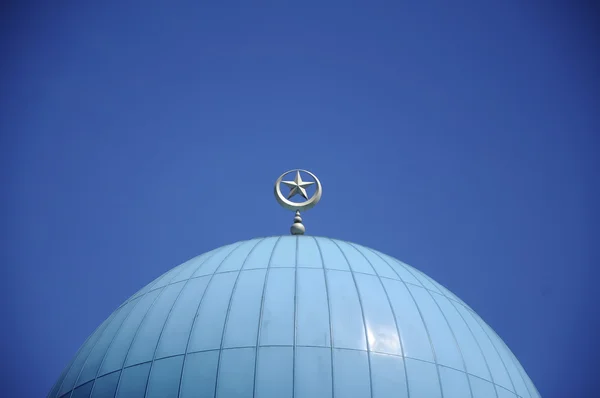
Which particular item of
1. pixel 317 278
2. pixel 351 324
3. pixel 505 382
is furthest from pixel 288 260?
pixel 505 382

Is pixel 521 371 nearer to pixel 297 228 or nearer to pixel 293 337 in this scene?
pixel 293 337

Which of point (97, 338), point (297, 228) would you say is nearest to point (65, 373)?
point (97, 338)

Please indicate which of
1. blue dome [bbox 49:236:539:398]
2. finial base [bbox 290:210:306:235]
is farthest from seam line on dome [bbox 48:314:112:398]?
finial base [bbox 290:210:306:235]

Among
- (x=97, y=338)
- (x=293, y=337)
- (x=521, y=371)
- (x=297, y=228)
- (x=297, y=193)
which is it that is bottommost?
(x=293, y=337)

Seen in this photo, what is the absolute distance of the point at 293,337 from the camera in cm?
1912

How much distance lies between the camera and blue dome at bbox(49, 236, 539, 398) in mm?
18641

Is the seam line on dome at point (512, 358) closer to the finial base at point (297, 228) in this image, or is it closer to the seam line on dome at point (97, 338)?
the finial base at point (297, 228)

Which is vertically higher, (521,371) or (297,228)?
(297,228)

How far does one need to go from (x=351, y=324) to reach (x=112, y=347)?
5894 mm

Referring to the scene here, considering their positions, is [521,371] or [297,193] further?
[297,193]

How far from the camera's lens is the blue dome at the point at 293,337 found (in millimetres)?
18641

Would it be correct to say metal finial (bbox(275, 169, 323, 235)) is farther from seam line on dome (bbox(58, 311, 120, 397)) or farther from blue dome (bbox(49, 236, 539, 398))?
seam line on dome (bbox(58, 311, 120, 397))

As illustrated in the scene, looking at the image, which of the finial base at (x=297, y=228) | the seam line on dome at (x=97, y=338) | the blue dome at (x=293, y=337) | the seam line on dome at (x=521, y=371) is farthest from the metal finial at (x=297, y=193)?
the seam line on dome at (x=521, y=371)

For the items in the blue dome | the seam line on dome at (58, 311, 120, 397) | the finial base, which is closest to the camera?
the blue dome
